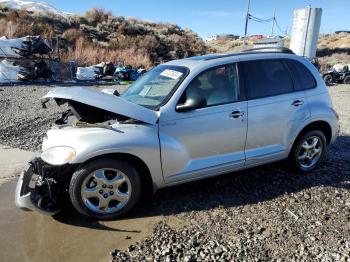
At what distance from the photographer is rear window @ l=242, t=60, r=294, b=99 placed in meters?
4.80

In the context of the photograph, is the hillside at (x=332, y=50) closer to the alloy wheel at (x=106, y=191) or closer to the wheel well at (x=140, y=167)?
the wheel well at (x=140, y=167)

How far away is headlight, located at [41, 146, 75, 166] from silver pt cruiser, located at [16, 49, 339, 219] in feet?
0.04

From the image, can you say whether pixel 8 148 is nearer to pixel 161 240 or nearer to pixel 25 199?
pixel 25 199

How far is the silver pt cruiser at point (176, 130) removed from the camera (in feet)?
13.0

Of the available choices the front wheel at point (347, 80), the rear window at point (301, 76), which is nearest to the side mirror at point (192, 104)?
the rear window at point (301, 76)

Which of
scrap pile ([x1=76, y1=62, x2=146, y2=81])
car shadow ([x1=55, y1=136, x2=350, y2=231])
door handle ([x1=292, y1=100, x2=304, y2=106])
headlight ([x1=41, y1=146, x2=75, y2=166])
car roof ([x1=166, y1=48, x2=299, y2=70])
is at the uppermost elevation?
car roof ([x1=166, y1=48, x2=299, y2=70])

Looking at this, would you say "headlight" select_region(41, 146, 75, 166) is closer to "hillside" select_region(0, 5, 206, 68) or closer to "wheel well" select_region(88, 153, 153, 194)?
"wheel well" select_region(88, 153, 153, 194)

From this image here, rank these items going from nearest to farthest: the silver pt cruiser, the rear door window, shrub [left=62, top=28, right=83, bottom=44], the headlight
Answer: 1. the headlight
2. the silver pt cruiser
3. the rear door window
4. shrub [left=62, top=28, right=83, bottom=44]

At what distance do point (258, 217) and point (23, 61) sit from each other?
53.7 feet

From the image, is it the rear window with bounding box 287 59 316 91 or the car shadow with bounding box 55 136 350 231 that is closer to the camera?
the car shadow with bounding box 55 136 350 231

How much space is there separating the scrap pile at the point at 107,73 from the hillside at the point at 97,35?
106 inches

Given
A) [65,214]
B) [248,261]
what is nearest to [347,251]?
[248,261]

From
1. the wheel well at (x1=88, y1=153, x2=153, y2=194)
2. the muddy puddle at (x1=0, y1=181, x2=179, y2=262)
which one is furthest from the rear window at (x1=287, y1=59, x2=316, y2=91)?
the muddy puddle at (x1=0, y1=181, x2=179, y2=262)

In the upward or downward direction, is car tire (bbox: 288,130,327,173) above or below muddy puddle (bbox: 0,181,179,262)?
above
